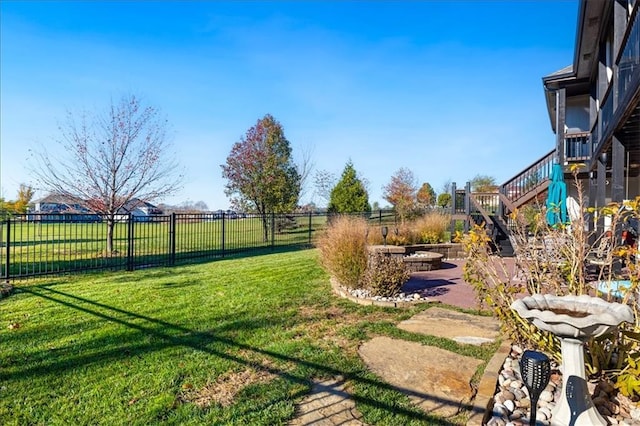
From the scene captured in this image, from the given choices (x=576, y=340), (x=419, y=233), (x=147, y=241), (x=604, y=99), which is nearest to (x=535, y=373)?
(x=576, y=340)

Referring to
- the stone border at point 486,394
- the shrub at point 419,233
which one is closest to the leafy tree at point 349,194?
the shrub at point 419,233

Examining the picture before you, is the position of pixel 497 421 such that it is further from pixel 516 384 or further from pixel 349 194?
pixel 349 194

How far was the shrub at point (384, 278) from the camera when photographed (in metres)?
6.04

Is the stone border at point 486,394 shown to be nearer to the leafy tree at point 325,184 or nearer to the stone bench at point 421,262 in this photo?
the stone bench at point 421,262

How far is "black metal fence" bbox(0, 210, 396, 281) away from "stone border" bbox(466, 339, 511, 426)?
8.28 meters

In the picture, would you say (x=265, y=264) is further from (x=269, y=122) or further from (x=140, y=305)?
(x=269, y=122)

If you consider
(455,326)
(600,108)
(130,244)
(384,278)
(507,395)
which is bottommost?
(455,326)

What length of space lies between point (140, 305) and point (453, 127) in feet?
49.8

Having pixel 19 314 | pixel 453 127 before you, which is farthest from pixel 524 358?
pixel 453 127

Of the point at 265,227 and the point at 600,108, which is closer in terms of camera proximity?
the point at 600,108

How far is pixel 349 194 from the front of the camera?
19.2 m

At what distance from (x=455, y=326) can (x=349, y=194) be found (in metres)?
14.8

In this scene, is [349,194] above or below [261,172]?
below

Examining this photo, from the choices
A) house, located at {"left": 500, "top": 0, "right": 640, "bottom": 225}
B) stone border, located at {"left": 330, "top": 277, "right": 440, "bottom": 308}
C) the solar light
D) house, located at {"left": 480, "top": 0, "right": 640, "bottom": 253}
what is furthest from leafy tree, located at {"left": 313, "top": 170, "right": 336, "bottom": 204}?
the solar light
